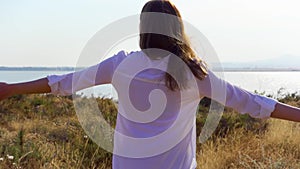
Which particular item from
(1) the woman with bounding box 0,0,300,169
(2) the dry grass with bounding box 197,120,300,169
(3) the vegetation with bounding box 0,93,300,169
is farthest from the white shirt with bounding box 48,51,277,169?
(2) the dry grass with bounding box 197,120,300,169

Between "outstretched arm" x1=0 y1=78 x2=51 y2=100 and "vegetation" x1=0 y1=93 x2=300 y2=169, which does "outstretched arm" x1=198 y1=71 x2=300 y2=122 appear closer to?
"outstretched arm" x1=0 y1=78 x2=51 y2=100

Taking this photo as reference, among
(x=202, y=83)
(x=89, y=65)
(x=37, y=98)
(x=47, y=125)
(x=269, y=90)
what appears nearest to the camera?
(x=202, y=83)

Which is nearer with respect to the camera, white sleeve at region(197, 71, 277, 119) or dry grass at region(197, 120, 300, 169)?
white sleeve at region(197, 71, 277, 119)

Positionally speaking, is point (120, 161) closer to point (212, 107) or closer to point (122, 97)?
point (122, 97)

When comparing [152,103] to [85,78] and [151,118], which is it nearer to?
[151,118]

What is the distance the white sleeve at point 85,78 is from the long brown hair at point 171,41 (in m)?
0.12

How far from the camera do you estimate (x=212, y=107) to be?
5.98ft

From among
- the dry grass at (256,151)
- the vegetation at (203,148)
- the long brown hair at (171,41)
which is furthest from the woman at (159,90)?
the dry grass at (256,151)

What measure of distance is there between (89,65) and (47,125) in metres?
6.44

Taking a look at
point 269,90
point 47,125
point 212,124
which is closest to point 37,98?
point 47,125

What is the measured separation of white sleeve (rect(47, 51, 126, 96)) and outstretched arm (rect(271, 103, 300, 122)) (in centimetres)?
58

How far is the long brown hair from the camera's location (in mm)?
1630

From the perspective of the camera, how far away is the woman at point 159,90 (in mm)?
1641

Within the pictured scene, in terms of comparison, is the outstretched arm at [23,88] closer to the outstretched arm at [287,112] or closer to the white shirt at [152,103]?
the white shirt at [152,103]
